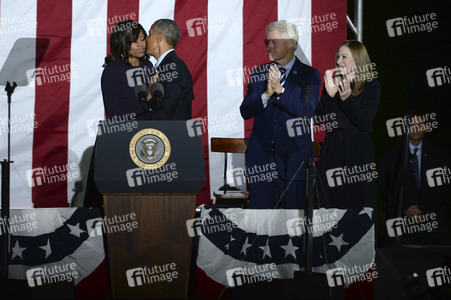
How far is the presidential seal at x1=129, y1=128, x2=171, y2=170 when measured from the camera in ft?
8.48

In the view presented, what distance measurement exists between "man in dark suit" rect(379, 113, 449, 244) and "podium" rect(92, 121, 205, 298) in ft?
5.77

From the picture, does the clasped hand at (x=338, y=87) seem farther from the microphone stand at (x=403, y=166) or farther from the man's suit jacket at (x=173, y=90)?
the man's suit jacket at (x=173, y=90)

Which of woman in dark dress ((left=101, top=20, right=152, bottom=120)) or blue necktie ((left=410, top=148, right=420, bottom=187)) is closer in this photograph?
woman in dark dress ((left=101, top=20, right=152, bottom=120))

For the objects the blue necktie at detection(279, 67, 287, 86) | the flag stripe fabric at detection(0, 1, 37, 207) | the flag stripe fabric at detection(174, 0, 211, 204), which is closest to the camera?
the blue necktie at detection(279, 67, 287, 86)

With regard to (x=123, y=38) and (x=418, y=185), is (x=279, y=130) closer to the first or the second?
(x=123, y=38)

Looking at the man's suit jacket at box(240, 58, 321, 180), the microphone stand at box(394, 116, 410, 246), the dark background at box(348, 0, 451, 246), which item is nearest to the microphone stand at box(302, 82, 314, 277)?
the man's suit jacket at box(240, 58, 321, 180)

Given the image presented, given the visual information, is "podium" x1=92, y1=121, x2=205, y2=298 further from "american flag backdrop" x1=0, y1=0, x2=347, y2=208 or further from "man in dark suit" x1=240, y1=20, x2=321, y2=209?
"american flag backdrop" x1=0, y1=0, x2=347, y2=208

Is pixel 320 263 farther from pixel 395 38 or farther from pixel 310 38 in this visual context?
pixel 395 38

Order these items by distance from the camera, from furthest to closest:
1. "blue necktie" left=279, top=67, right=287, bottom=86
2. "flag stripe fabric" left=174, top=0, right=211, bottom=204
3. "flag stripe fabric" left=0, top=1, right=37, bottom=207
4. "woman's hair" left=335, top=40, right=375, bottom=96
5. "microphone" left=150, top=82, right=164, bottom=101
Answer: "flag stripe fabric" left=174, top=0, right=211, bottom=204, "flag stripe fabric" left=0, top=1, right=37, bottom=207, "blue necktie" left=279, top=67, right=287, bottom=86, "woman's hair" left=335, top=40, right=375, bottom=96, "microphone" left=150, top=82, right=164, bottom=101

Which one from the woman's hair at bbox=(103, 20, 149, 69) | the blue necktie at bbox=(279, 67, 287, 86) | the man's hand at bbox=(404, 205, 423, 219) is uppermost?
the woman's hair at bbox=(103, 20, 149, 69)

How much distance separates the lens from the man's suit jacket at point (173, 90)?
3006 millimetres

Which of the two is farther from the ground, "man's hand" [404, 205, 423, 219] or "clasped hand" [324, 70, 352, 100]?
"clasped hand" [324, 70, 352, 100]

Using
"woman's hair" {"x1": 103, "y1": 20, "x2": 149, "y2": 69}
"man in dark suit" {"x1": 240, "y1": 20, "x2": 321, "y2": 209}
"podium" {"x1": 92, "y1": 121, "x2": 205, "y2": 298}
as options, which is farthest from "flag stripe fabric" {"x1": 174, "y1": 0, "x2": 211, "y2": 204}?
"podium" {"x1": 92, "y1": 121, "x2": 205, "y2": 298}

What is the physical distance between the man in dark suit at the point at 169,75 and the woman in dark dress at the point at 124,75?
9 cm
